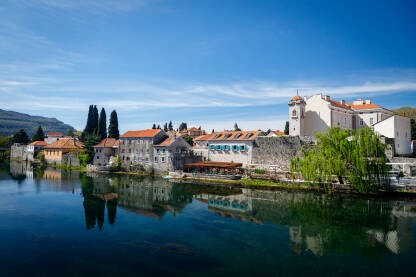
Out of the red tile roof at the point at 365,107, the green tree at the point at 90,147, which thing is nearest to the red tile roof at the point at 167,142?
the green tree at the point at 90,147

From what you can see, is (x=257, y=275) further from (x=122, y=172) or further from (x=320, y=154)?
(x=122, y=172)

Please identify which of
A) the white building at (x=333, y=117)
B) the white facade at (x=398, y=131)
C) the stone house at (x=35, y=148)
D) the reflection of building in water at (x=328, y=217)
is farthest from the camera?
the stone house at (x=35, y=148)

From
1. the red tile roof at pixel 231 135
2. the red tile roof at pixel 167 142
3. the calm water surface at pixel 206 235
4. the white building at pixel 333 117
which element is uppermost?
the white building at pixel 333 117

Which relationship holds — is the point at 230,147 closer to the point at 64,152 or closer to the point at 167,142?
the point at 167,142

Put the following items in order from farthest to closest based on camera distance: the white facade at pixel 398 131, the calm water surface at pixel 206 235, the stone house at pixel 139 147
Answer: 1. the stone house at pixel 139 147
2. the white facade at pixel 398 131
3. the calm water surface at pixel 206 235

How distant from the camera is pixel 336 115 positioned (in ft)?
129

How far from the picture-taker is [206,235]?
15.6 metres

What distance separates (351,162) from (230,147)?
19.8 metres

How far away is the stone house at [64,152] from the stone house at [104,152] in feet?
18.2

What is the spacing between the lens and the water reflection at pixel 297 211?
47.4ft

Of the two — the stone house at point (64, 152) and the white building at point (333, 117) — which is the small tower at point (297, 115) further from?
the stone house at point (64, 152)

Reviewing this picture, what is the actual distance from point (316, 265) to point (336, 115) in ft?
108

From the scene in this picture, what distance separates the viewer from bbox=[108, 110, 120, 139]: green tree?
217 ft

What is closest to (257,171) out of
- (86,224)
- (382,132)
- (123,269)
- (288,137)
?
(288,137)
